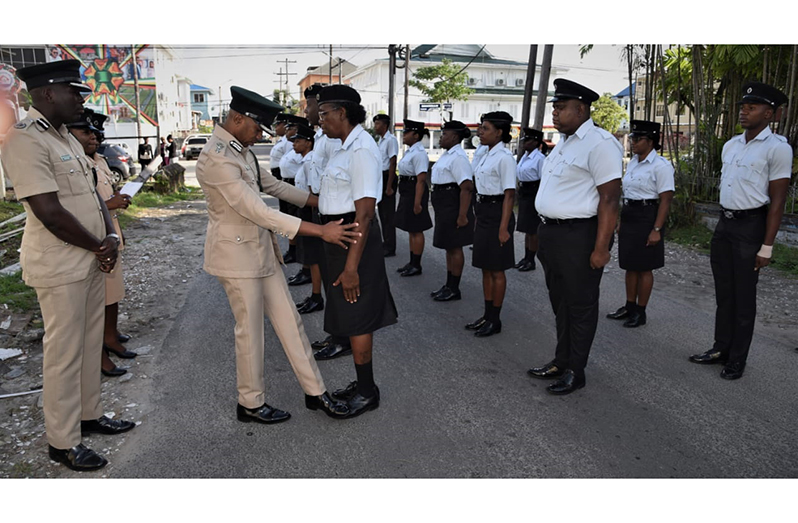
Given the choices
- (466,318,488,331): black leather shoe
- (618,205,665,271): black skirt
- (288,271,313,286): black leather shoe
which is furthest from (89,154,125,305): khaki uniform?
(618,205,665,271): black skirt

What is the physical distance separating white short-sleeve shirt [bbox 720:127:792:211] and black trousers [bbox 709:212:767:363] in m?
0.14

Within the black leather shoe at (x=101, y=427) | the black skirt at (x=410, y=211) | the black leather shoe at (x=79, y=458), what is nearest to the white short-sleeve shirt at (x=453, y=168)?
the black skirt at (x=410, y=211)

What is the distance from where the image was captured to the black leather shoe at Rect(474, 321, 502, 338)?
5306mm

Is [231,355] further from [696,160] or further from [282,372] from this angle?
[696,160]

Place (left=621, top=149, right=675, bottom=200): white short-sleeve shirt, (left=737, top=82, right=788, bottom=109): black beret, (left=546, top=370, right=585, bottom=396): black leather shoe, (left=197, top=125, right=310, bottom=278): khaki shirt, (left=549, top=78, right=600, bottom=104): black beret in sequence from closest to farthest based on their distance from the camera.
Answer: (left=197, top=125, right=310, bottom=278): khaki shirt < (left=549, top=78, right=600, bottom=104): black beret < (left=546, top=370, right=585, bottom=396): black leather shoe < (left=737, top=82, right=788, bottom=109): black beret < (left=621, top=149, right=675, bottom=200): white short-sleeve shirt

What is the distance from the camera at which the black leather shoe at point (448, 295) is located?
21.2ft

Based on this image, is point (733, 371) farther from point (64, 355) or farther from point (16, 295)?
point (16, 295)

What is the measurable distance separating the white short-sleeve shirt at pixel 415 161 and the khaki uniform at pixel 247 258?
4312mm

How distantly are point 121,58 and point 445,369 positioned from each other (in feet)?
135

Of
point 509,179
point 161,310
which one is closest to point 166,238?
point 161,310

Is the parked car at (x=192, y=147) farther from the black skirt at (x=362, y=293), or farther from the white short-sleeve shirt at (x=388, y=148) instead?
the black skirt at (x=362, y=293)

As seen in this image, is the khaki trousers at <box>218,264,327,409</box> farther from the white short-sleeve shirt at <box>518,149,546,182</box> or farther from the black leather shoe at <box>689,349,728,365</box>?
the white short-sleeve shirt at <box>518,149,546,182</box>

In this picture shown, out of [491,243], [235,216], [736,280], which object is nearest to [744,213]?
[736,280]

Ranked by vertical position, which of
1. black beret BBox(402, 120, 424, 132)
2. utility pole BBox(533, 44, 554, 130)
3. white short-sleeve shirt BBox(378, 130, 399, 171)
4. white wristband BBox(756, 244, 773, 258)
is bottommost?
white wristband BBox(756, 244, 773, 258)
